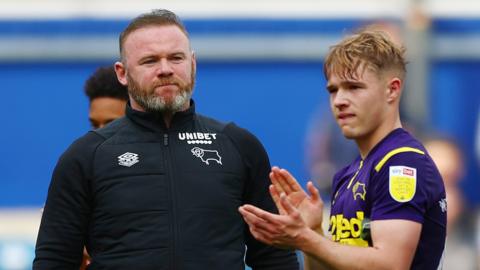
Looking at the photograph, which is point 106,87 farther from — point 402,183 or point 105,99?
point 402,183

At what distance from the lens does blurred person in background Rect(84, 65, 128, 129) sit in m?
5.54

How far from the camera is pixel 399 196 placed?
4.14m

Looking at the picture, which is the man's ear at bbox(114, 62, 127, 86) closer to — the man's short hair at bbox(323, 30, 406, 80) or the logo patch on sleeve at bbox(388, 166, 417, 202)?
the man's short hair at bbox(323, 30, 406, 80)

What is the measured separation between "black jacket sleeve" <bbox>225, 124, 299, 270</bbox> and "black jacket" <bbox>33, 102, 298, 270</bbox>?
0.12 feet

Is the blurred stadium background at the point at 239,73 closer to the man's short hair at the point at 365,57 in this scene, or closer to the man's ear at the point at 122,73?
the man's ear at the point at 122,73

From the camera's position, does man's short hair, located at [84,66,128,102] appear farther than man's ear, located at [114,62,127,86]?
Yes

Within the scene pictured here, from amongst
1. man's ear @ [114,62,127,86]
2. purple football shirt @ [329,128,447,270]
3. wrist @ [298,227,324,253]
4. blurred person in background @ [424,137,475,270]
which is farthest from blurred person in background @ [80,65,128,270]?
blurred person in background @ [424,137,475,270]

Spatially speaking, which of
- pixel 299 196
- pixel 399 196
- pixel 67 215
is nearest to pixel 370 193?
pixel 399 196

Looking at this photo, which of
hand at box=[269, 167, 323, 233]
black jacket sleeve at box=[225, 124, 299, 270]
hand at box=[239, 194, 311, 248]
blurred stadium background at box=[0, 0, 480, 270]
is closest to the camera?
hand at box=[239, 194, 311, 248]

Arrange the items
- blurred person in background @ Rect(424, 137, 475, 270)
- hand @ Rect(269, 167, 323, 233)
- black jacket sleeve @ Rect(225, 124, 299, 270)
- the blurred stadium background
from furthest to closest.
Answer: the blurred stadium background < blurred person in background @ Rect(424, 137, 475, 270) < black jacket sleeve @ Rect(225, 124, 299, 270) < hand @ Rect(269, 167, 323, 233)

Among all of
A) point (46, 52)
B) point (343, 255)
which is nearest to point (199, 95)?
point (46, 52)

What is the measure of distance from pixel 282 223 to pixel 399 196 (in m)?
0.40

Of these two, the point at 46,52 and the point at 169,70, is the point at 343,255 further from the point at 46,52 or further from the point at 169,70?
the point at 46,52

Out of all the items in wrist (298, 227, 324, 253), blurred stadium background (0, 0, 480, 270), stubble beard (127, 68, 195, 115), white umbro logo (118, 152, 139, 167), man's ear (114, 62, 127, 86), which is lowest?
wrist (298, 227, 324, 253)
